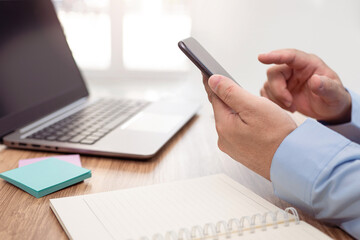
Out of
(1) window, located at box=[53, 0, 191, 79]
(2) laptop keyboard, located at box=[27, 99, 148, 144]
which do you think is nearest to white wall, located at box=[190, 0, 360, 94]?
(1) window, located at box=[53, 0, 191, 79]

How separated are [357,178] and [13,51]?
668 mm

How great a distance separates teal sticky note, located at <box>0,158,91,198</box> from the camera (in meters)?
0.56

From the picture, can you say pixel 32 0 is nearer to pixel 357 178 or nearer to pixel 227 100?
pixel 227 100

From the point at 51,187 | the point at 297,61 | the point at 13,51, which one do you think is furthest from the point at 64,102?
the point at 297,61

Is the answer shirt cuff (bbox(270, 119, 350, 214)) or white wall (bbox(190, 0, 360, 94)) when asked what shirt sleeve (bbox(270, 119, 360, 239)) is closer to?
shirt cuff (bbox(270, 119, 350, 214))

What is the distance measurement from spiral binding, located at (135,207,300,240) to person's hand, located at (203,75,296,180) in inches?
3.1

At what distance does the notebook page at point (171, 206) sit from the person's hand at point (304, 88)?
31 centimetres

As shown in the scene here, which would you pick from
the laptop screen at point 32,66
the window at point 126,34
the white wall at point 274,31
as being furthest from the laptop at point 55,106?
the window at point 126,34

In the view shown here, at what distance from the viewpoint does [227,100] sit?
1.83 feet

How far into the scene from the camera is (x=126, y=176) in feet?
2.06

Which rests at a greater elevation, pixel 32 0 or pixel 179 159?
pixel 32 0

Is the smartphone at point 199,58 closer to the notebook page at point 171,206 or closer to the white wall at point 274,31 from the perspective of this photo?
the notebook page at point 171,206

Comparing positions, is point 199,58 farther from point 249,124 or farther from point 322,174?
point 322,174

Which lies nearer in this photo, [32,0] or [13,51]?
[13,51]
